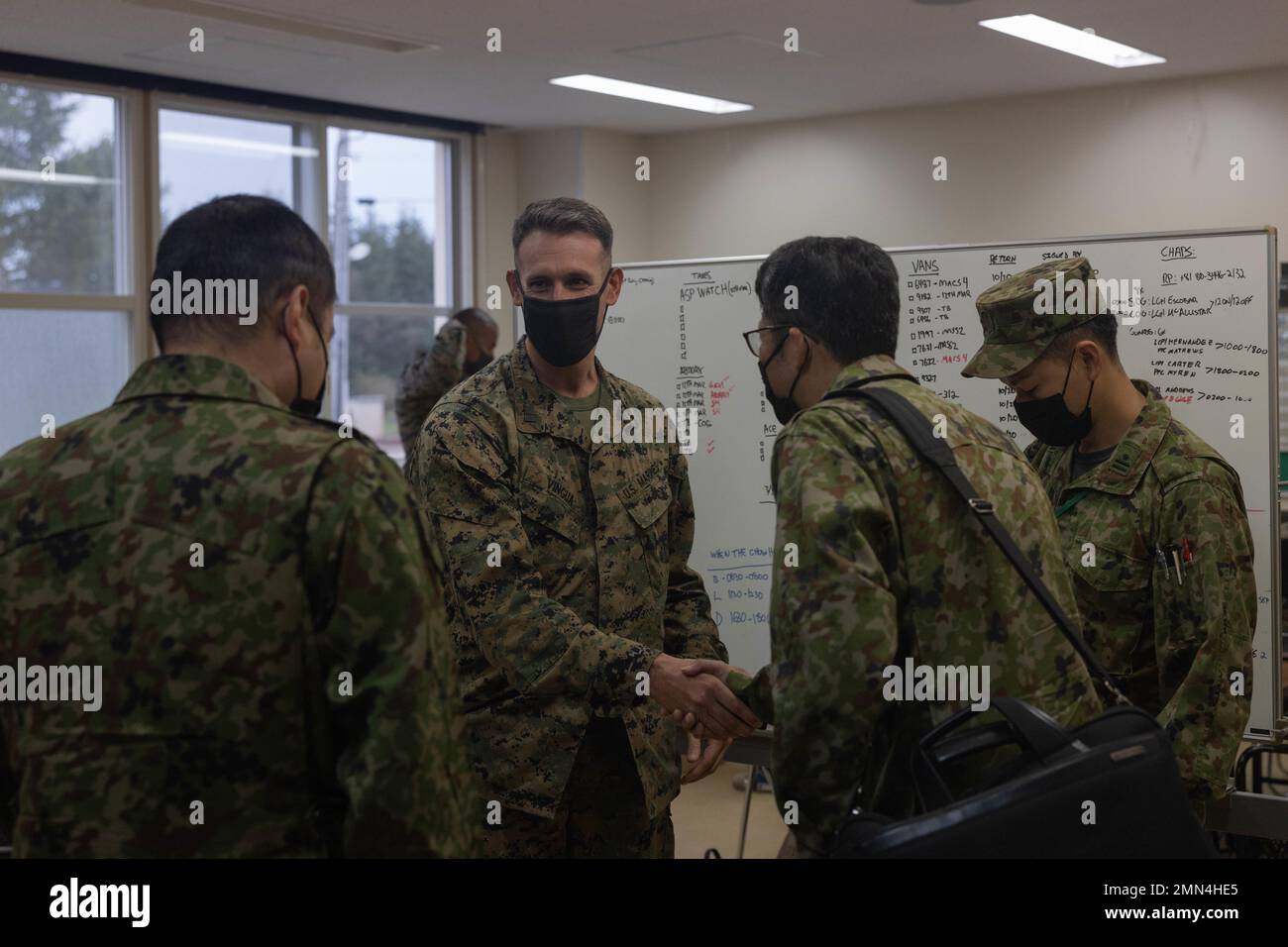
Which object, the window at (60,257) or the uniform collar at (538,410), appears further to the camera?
the window at (60,257)

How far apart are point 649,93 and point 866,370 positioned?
539 centimetres

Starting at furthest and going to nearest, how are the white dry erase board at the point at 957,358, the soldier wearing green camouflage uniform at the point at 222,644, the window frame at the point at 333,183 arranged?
the window frame at the point at 333,183
the white dry erase board at the point at 957,358
the soldier wearing green camouflage uniform at the point at 222,644

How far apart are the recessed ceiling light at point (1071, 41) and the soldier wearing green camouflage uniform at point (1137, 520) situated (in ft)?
10.6

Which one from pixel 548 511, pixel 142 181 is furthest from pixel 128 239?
pixel 548 511

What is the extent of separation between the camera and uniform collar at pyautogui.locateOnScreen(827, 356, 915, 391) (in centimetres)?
172

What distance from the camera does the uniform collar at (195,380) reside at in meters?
1.37

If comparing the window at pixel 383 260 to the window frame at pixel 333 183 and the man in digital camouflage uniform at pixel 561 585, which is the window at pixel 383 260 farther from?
the man in digital camouflage uniform at pixel 561 585

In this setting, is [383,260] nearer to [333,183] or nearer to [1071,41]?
[333,183]

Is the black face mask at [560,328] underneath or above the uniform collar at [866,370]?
above

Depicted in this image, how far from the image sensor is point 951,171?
7.19 meters

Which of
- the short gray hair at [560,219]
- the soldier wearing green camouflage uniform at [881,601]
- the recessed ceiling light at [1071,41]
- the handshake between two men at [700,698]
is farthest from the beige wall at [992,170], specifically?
the soldier wearing green camouflage uniform at [881,601]
